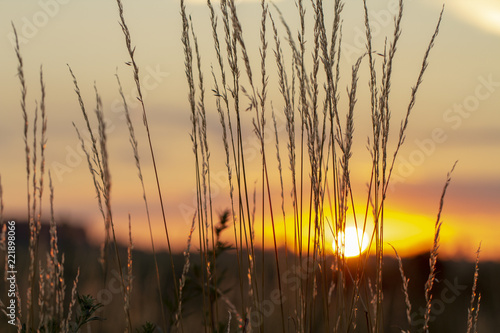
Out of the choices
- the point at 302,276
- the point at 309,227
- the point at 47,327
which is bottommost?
the point at 47,327

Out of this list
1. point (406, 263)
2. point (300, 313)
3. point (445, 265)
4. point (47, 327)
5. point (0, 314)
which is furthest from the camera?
point (406, 263)

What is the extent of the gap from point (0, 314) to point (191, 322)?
4.17 ft

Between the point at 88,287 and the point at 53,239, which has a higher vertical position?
the point at 88,287

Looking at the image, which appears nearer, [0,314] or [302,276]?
[302,276]

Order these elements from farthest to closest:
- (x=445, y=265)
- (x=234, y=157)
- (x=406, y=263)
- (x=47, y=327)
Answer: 1. (x=406, y=263)
2. (x=445, y=265)
3. (x=234, y=157)
4. (x=47, y=327)

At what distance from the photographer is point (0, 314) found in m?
3.57

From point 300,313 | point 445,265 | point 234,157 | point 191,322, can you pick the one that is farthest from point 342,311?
point 445,265

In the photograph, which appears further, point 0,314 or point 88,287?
point 88,287

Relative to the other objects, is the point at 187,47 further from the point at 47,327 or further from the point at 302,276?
the point at 47,327

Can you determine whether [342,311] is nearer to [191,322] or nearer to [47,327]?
[47,327]

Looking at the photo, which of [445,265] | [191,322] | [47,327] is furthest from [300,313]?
[445,265]

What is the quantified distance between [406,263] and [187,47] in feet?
17.8

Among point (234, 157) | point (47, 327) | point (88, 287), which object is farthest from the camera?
point (88, 287)

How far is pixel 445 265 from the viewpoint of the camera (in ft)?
21.1
